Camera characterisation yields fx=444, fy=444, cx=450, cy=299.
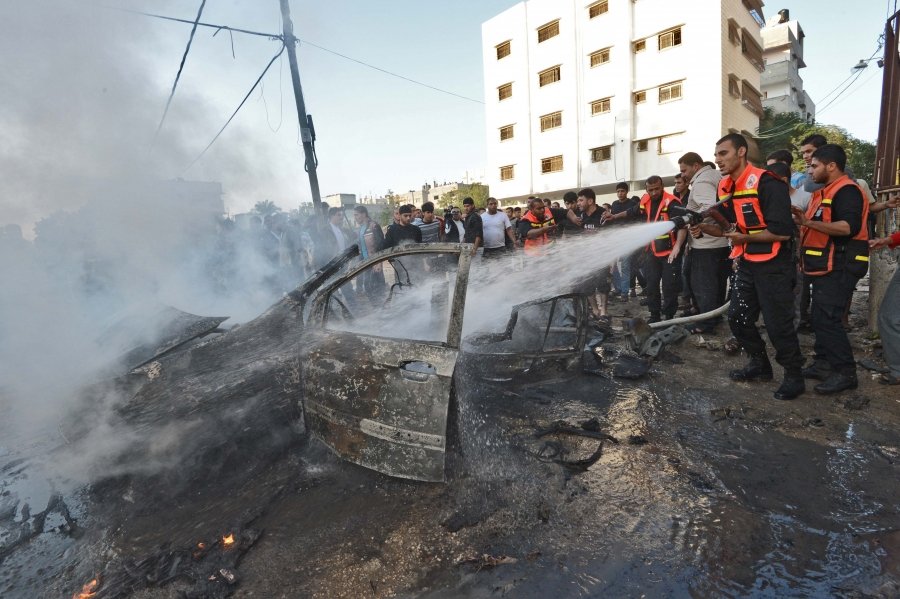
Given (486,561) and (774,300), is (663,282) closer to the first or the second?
(774,300)

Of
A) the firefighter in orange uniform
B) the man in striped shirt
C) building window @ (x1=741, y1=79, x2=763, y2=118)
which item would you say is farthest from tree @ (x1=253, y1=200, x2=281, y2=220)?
building window @ (x1=741, y1=79, x2=763, y2=118)

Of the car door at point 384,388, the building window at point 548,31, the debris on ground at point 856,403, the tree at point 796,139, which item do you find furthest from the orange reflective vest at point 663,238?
the tree at point 796,139

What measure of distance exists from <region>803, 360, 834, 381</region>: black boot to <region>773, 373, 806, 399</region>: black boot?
1.65ft

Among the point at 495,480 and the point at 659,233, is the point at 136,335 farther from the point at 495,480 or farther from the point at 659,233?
the point at 659,233

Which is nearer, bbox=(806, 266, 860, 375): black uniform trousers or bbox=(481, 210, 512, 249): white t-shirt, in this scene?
bbox=(806, 266, 860, 375): black uniform trousers

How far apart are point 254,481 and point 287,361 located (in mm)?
832

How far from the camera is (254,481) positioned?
303 centimetres

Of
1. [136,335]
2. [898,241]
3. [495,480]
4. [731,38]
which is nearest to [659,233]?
[898,241]

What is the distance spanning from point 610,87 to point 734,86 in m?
5.99

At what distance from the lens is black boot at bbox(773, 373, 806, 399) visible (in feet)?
12.4

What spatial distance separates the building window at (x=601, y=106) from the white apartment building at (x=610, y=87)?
66 millimetres

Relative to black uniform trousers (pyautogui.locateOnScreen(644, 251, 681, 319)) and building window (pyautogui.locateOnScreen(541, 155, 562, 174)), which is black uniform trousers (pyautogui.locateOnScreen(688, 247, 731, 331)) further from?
building window (pyautogui.locateOnScreen(541, 155, 562, 174))

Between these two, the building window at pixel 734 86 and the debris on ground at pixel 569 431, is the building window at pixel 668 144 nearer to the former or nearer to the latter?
the building window at pixel 734 86

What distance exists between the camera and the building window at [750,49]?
2401cm
